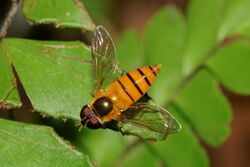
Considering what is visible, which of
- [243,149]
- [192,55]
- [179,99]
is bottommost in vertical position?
[243,149]

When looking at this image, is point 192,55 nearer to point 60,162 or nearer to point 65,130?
point 65,130

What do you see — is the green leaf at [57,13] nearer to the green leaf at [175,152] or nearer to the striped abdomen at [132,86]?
the striped abdomen at [132,86]

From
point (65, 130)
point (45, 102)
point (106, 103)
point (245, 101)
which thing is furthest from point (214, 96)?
point (245, 101)

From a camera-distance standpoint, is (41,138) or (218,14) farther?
(218,14)

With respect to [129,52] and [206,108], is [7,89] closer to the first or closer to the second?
[206,108]

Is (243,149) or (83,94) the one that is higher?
(83,94)

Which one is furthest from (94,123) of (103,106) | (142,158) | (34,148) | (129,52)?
(129,52)
